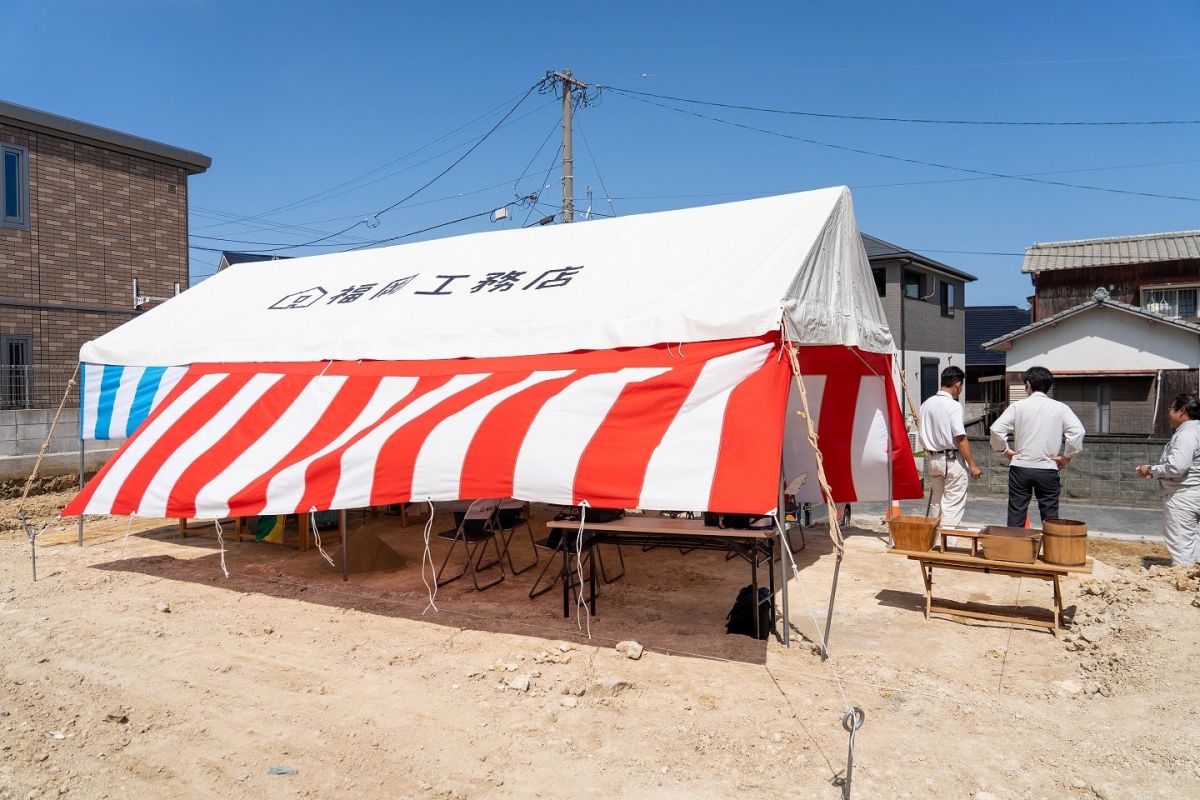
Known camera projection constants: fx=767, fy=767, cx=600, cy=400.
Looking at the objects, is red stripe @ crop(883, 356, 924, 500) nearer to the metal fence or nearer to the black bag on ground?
the black bag on ground

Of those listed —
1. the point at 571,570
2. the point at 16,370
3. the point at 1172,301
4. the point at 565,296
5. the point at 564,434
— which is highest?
the point at 1172,301

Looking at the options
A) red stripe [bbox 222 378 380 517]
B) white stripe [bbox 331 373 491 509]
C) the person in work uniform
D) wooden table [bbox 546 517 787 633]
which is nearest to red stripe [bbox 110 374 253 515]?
red stripe [bbox 222 378 380 517]

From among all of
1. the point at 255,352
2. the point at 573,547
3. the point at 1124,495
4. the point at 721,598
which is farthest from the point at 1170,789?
the point at 1124,495

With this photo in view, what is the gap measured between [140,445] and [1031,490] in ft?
22.2

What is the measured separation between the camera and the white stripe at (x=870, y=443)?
265 inches

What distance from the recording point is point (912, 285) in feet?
61.2

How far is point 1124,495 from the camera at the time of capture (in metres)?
9.48

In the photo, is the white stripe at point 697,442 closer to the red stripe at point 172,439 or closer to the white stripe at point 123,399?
the red stripe at point 172,439

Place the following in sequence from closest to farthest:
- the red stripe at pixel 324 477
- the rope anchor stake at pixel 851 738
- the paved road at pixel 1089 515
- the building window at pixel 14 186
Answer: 1. the rope anchor stake at pixel 851 738
2. the red stripe at pixel 324 477
3. the paved road at pixel 1089 515
4. the building window at pixel 14 186

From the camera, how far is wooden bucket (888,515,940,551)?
4539mm

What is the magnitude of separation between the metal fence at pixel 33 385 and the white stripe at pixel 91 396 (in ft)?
13.3

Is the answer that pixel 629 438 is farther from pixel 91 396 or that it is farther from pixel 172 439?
pixel 91 396

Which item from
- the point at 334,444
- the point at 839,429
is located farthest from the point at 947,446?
the point at 334,444

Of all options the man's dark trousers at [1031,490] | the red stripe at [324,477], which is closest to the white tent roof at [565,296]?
the red stripe at [324,477]
